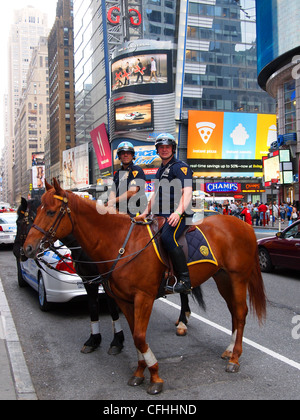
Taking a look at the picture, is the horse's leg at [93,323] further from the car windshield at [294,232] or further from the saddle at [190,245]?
the car windshield at [294,232]

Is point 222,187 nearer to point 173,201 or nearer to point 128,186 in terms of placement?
point 128,186

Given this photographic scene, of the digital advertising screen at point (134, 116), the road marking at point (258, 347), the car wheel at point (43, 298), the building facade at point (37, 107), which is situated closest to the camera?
the road marking at point (258, 347)

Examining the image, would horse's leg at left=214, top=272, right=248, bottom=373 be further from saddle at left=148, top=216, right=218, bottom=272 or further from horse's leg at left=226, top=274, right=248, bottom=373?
saddle at left=148, top=216, right=218, bottom=272

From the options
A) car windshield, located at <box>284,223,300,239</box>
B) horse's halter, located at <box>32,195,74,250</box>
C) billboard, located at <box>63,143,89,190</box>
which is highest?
billboard, located at <box>63,143,89,190</box>

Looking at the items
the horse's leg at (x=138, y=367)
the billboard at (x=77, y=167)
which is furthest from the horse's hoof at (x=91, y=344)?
the billboard at (x=77, y=167)

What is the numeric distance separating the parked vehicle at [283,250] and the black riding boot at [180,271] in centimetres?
684

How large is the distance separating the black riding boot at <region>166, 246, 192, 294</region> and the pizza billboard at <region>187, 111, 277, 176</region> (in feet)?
188

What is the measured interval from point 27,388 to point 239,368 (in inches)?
96.7

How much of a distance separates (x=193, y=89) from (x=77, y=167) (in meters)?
37.3

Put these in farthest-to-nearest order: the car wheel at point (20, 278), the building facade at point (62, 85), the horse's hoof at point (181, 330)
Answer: the building facade at point (62, 85) < the car wheel at point (20, 278) < the horse's hoof at point (181, 330)

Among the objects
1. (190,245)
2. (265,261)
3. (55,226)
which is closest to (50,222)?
(55,226)

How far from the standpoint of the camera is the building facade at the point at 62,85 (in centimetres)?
12031

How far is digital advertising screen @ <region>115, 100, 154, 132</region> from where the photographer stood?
61875 mm

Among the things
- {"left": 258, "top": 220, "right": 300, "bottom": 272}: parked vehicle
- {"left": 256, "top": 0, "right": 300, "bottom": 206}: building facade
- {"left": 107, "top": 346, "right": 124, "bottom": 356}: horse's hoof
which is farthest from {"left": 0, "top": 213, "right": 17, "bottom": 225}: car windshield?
{"left": 256, "top": 0, "right": 300, "bottom": 206}: building facade
